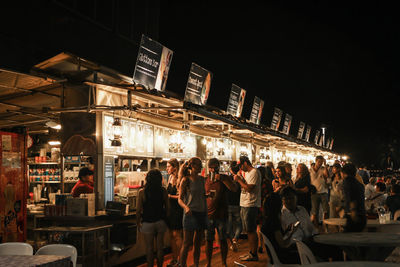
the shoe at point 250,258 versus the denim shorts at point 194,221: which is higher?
the denim shorts at point 194,221

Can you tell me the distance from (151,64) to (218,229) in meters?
4.30

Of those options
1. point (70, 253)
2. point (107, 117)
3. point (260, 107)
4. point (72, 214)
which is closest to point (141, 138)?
point (107, 117)

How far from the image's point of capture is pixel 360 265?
3465mm

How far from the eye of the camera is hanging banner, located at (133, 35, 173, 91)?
31.2 feet

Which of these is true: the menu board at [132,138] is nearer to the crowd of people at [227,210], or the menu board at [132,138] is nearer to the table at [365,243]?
the crowd of people at [227,210]

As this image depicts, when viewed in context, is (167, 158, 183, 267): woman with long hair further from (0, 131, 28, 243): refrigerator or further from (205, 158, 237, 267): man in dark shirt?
(0, 131, 28, 243): refrigerator

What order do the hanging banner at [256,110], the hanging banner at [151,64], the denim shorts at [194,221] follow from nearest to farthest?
the denim shorts at [194,221] → the hanging banner at [151,64] → the hanging banner at [256,110]

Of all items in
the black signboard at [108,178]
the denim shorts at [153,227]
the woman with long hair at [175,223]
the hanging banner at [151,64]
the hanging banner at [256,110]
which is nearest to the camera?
the denim shorts at [153,227]

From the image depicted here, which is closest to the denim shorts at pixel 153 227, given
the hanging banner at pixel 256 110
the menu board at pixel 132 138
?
the menu board at pixel 132 138

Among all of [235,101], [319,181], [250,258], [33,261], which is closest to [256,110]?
[235,101]

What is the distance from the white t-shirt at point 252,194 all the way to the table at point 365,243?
3.37 metres

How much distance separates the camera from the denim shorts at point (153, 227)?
23.8 feet

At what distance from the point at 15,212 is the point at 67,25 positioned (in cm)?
996

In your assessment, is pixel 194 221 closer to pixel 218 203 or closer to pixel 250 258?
pixel 218 203
